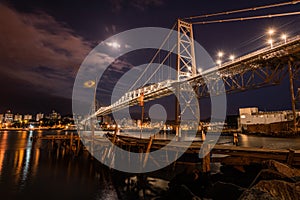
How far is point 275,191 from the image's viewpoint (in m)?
4.29

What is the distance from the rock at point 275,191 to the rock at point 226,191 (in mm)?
1453

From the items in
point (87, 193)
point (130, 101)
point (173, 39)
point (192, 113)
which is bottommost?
point (87, 193)

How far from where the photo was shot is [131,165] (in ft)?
46.0

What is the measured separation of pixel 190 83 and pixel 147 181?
2100 cm

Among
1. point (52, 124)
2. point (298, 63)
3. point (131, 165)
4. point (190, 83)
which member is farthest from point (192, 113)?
point (52, 124)

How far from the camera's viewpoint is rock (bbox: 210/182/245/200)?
18.9 feet

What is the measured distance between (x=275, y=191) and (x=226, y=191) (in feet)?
6.14

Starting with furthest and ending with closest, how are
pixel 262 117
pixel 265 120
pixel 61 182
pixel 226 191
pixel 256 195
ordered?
1. pixel 262 117
2. pixel 265 120
3. pixel 61 182
4. pixel 226 191
5. pixel 256 195

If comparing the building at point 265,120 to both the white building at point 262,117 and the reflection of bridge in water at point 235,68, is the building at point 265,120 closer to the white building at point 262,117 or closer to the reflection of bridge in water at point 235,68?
the white building at point 262,117

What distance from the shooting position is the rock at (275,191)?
3900 millimetres

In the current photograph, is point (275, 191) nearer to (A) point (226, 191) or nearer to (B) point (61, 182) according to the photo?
(A) point (226, 191)

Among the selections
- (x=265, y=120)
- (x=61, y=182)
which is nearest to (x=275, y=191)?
(x=61, y=182)

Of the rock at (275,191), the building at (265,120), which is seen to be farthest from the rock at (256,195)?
the building at (265,120)

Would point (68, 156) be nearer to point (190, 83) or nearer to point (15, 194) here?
point (15, 194)
